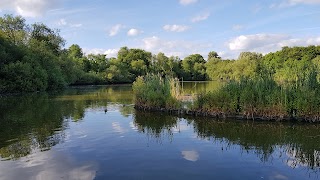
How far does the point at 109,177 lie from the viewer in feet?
33.2

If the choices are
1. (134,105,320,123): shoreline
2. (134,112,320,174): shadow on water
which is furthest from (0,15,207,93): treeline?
(134,112,320,174): shadow on water

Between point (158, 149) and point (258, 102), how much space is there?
9.25 metres

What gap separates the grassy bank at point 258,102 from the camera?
19.4 m

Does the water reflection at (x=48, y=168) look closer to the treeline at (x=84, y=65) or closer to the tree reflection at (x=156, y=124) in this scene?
the tree reflection at (x=156, y=124)

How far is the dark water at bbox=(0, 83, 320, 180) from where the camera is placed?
10.6 metres

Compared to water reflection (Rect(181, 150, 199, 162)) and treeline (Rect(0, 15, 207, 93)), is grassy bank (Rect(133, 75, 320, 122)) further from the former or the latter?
treeline (Rect(0, 15, 207, 93))

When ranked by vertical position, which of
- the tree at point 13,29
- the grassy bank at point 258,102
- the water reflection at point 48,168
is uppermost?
the tree at point 13,29

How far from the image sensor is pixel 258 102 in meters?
20.4

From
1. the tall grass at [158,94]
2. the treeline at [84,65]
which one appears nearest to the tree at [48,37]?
the treeline at [84,65]

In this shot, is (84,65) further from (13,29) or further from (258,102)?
(258,102)

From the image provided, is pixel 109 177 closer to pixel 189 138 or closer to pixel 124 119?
pixel 189 138

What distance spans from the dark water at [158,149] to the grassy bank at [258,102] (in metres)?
1.12

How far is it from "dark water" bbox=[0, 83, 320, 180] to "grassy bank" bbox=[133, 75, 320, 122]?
1.12 metres

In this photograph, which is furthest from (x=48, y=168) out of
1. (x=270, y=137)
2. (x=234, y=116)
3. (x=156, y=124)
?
(x=234, y=116)
